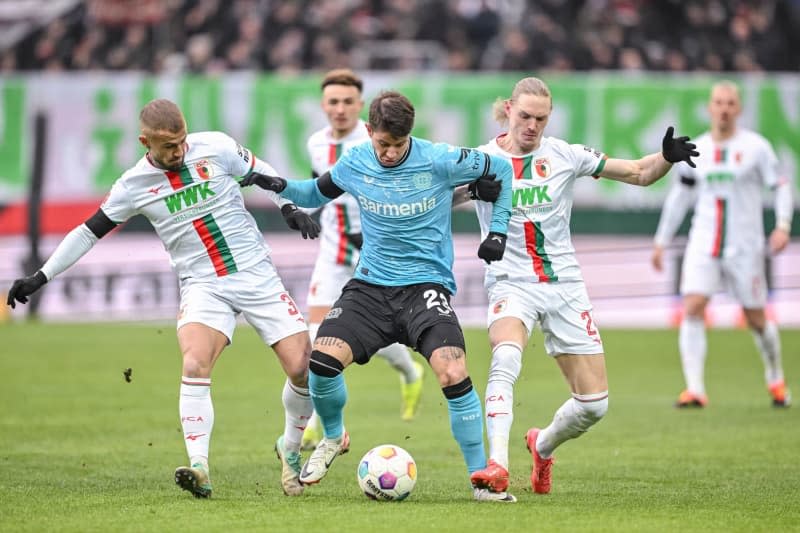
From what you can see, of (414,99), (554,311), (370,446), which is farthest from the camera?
(414,99)

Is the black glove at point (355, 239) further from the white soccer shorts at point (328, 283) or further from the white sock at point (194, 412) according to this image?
the white sock at point (194, 412)

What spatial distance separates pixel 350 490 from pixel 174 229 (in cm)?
184

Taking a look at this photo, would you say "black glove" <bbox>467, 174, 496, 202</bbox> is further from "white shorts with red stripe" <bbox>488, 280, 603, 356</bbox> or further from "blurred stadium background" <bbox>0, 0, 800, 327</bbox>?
"blurred stadium background" <bbox>0, 0, 800, 327</bbox>

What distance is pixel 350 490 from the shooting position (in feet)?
27.2

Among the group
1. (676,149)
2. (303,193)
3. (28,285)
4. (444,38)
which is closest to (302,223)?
(303,193)

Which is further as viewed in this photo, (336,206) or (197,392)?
(336,206)

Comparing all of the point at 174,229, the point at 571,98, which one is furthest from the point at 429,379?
the point at 174,229

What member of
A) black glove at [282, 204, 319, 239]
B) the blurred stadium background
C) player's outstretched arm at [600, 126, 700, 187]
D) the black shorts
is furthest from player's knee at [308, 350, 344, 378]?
the blurred stadium background

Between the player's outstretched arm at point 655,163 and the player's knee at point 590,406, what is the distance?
1.27 meters

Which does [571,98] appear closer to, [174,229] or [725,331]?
[725,331]

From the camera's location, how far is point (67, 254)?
7.98 metres

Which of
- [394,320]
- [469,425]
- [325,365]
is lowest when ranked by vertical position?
[469,425]

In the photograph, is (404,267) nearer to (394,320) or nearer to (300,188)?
(394,320)

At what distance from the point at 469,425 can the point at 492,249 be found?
951 millimetres
